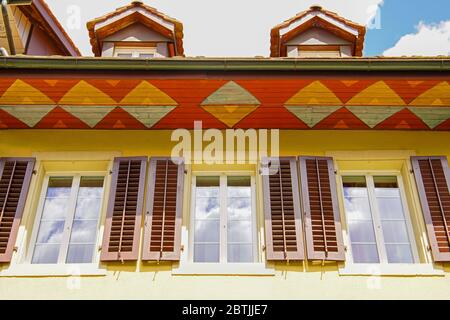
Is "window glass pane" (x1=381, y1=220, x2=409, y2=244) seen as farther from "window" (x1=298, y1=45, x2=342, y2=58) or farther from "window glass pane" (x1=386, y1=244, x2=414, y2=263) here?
"window" (x1=298, y1=45, x2=342, y2=58)

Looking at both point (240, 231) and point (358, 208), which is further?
point (358, 208)

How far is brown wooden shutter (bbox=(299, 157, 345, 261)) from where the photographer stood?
538 centimetres

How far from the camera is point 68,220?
5.79 m

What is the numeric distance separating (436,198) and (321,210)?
1345mm

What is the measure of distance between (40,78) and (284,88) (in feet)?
9.02

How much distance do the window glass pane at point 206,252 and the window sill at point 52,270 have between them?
1.02 metres

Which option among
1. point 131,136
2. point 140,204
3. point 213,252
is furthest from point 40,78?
point 213,252

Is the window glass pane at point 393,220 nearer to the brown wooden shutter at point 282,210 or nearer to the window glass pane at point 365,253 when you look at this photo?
the window glass pane at point 365,253

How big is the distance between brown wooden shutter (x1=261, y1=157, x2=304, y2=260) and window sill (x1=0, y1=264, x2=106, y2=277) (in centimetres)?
185

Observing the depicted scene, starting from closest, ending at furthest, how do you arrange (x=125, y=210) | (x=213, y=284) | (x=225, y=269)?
(x=213, y=284)
(x=225, y=269)
(x=125, y=210)

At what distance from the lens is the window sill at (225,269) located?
5.21 metres

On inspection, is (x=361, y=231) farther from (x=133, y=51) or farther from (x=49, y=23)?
(x=49, y=23)

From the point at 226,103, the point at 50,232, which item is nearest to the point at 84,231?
the point at 50,232

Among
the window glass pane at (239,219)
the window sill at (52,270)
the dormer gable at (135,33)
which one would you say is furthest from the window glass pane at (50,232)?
the dormer gable at (135,33)
